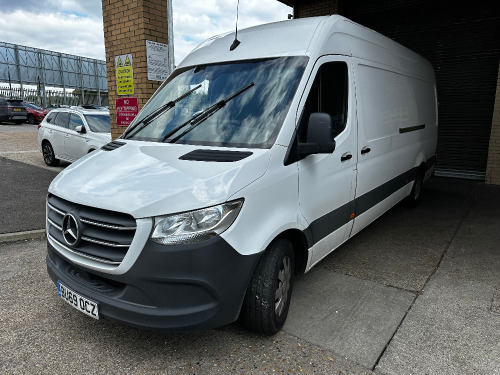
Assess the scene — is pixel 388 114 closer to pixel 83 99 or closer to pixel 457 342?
pixel 457 342

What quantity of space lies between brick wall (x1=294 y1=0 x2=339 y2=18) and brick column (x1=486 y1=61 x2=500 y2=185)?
4.09 metres

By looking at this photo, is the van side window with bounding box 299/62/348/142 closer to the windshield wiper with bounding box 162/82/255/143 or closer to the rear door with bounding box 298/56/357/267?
the rear door with bounding box 298/56/357/267

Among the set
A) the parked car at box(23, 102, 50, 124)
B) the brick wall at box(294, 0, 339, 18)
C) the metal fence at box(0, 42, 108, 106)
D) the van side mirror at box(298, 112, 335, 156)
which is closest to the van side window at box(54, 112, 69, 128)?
the brick wall at box(294, 0, 339, 18)

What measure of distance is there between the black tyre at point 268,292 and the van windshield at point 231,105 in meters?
0.77

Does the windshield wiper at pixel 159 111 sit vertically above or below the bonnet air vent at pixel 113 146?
above

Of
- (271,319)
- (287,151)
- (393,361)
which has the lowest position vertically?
(393,361)

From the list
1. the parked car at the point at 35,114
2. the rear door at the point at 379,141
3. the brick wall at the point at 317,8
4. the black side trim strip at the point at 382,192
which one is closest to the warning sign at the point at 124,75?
the rear door at the point at 379,141

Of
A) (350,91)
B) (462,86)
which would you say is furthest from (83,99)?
(350,91)

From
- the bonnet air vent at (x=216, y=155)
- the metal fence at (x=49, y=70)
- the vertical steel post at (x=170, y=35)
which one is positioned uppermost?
the metal fence at (x=49, y=70)

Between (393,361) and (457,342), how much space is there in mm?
578

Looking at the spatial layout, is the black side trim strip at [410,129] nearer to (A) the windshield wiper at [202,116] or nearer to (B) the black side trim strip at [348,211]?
(B) the black side trim strip at [348,211]

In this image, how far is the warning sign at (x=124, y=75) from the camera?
19.7 ft

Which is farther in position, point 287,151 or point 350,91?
point 350,91

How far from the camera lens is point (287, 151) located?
2.73 m
